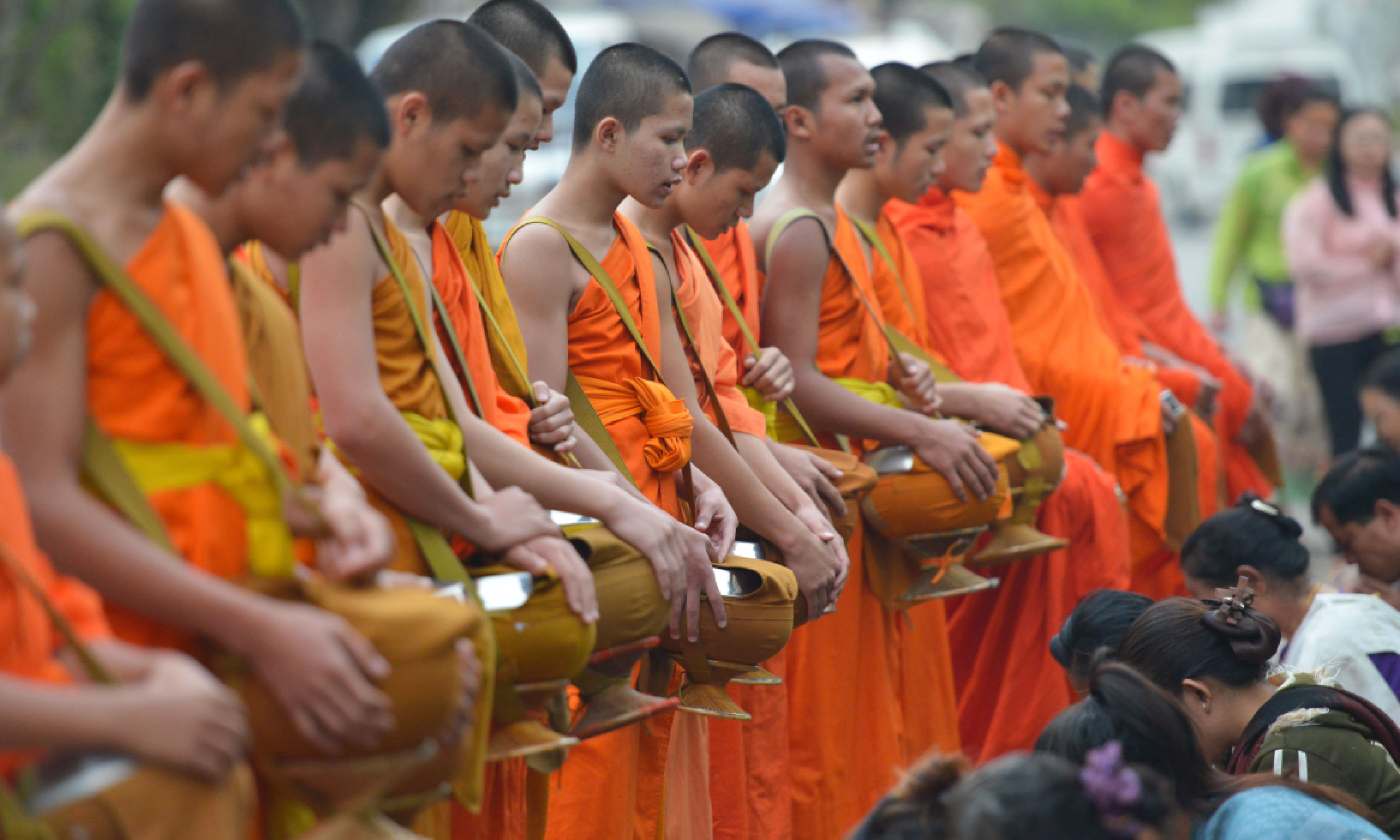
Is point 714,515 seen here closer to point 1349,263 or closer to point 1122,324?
point 1122,324

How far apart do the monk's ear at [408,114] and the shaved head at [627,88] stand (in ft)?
2.91

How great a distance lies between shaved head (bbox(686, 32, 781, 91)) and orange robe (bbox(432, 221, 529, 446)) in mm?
1745

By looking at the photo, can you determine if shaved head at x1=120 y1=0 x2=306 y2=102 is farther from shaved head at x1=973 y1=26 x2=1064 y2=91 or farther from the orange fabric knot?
shaved head at x1=973 y1=26 x2=1064 y2=91

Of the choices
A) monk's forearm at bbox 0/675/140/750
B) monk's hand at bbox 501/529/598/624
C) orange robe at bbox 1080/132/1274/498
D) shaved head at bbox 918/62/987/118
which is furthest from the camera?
orange robe at bbox 1080/132/1274/498

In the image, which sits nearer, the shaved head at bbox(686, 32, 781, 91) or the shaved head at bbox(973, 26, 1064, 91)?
the shaved head at bbox(686, 32, 781, 91)

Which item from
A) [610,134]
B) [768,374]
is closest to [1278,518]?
[768,374]

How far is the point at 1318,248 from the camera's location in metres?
8.29

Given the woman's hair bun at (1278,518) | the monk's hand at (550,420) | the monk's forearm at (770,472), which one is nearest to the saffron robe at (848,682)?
the monk's forearm at (770,472)

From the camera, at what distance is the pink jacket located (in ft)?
27.0

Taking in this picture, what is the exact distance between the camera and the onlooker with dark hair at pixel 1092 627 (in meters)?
3.73

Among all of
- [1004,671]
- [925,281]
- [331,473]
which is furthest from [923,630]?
[331,473]

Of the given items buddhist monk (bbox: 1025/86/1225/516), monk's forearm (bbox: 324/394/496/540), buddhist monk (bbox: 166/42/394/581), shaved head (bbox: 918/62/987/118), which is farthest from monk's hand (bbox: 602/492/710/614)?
buddhist monk (bbox: 1025/86/1225/516)

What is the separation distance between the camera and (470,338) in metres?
3.04

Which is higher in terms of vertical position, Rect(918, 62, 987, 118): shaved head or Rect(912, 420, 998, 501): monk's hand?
Rect(918, 62, 987, 118): shaved head
